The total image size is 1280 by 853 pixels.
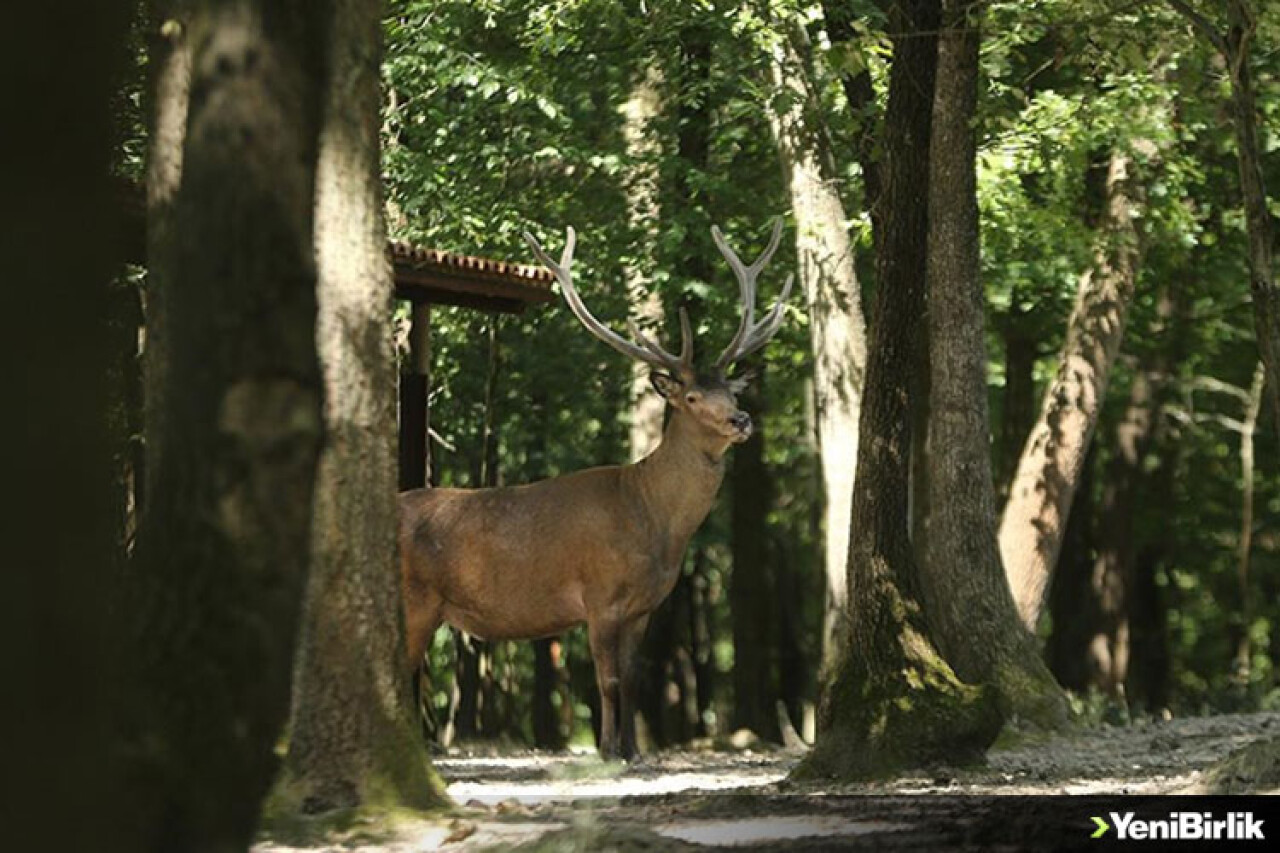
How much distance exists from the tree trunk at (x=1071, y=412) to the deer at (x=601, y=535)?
3.85 meters

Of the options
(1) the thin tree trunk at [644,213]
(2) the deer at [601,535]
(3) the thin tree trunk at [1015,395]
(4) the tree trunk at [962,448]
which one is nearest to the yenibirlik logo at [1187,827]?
(2) the deer at [601,535]

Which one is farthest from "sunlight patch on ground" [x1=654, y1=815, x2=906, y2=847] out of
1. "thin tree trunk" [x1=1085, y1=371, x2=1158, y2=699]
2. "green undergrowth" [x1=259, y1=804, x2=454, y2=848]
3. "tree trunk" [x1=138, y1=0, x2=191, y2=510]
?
"thin tree trunk" [x1=1085, y1=371, x2=1158, y2=699]

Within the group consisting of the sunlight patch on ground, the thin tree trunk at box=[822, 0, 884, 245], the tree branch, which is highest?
the thin tree trunk at box=[822, 0, 884, 245]

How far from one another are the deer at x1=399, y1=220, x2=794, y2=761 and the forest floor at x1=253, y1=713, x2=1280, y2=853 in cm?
89

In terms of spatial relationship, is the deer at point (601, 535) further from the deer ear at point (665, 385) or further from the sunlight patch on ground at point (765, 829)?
the sunlight patch on ground at point (765, 829)

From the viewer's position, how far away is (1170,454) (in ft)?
97.3

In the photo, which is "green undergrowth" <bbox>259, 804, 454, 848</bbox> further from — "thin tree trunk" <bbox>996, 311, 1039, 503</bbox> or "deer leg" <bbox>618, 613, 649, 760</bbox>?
"thin tree trunk" <bbox>996, 311, 1039, 503</bbox>

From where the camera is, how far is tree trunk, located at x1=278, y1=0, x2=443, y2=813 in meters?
8.80

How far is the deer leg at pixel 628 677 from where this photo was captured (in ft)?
47.5

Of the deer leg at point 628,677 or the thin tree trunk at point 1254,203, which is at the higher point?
the thin tree trunk at point 1254,203

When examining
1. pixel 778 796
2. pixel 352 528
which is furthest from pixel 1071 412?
pixel 352 528

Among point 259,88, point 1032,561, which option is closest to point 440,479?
point 1032,561

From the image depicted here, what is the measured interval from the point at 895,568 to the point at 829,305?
5.72 meters

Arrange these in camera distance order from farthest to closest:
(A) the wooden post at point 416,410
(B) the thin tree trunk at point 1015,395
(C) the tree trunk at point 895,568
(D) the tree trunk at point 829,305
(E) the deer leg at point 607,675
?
(B) the thin tree trunk at point 1015,395
(D) the tree trunk at point 829,305
(A) the wooden post at point 416,410
(E) the deer leg at point 607,675
(C) the tree trunk at point 895,568
